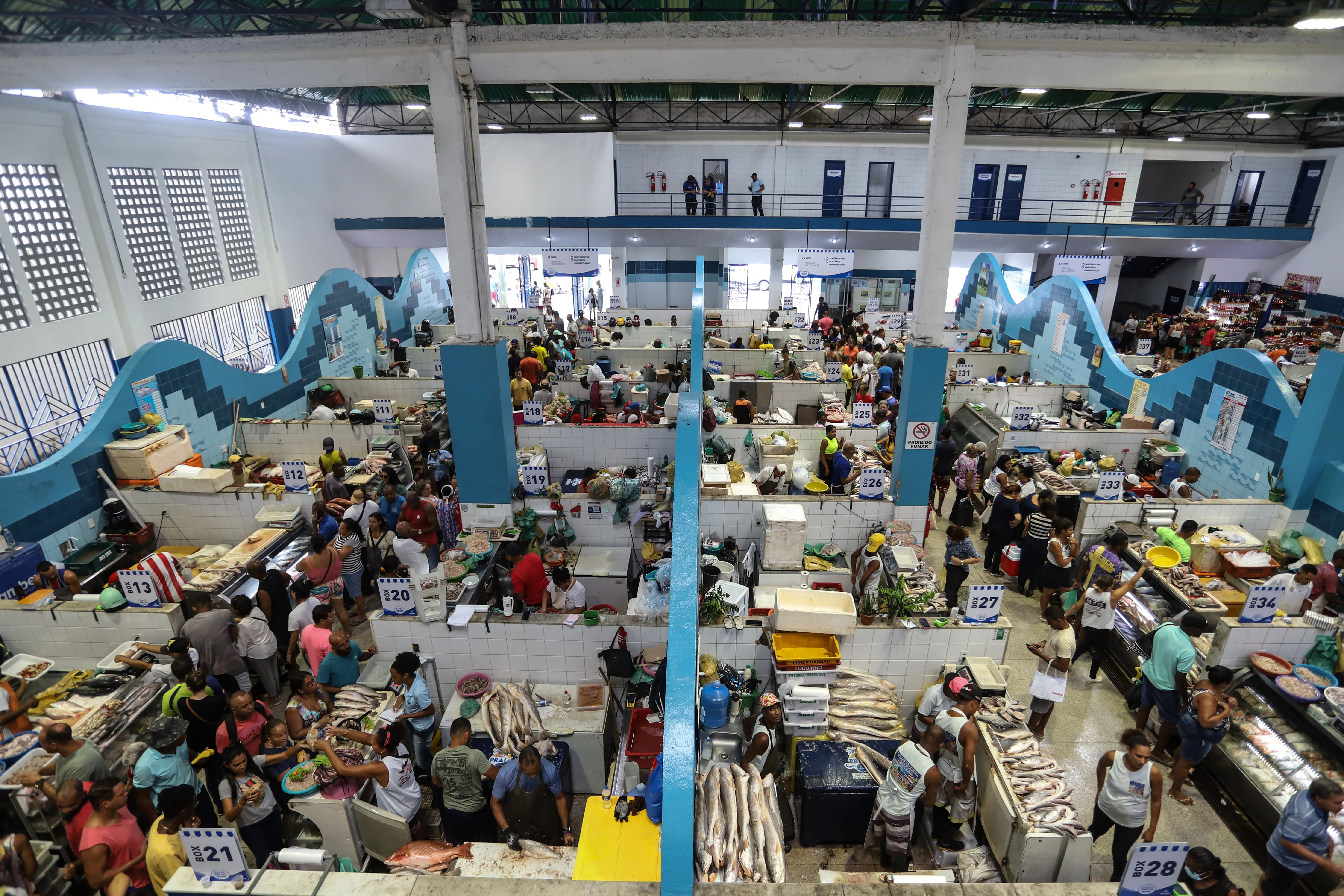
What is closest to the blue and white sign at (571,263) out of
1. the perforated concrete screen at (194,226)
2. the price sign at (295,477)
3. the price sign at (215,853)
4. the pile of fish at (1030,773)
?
the perforated concrete screen at (194,226)

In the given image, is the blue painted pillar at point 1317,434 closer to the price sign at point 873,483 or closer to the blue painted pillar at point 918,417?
the blue painted pillar at point 918,417

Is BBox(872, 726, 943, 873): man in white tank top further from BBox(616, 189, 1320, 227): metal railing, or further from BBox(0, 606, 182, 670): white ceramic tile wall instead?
BBox(616, 189, 1320, 227): metal railing

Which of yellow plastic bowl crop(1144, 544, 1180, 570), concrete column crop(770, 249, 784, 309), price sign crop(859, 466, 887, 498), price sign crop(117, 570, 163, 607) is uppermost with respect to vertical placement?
concrete column crop(770, 249, 784, 309)

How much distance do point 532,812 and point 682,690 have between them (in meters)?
2.20

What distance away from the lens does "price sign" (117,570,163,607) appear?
20.8 feet

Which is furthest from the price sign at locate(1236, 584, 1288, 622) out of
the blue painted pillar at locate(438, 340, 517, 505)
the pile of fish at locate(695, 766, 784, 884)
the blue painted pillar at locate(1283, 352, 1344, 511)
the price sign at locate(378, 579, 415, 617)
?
the blue painted pillar at locate(438, 340, 517, 505)

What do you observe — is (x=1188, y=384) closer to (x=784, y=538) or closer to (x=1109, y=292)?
(x=784, y=538)

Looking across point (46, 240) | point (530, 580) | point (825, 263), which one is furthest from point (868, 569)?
point (46, 240)

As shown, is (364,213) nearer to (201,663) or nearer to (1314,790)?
(201,663)

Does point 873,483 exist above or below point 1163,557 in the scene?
above

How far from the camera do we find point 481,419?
8180mm

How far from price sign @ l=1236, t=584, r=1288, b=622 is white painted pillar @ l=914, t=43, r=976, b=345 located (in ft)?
12.2

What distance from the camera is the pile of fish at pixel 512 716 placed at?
5.54 meters

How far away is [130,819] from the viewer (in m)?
4.45
